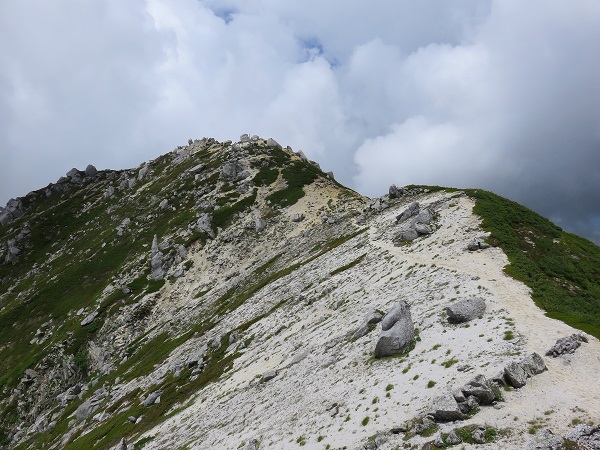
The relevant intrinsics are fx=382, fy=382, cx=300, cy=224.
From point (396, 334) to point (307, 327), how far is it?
16.8 metres

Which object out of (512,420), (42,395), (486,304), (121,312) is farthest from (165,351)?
(512,420)

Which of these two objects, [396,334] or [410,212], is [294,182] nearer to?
[410,212]

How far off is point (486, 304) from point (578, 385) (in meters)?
10.6

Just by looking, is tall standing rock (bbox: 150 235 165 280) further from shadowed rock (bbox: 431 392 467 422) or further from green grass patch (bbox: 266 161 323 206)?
shadowed rock (bbox: 431 392 467 422)

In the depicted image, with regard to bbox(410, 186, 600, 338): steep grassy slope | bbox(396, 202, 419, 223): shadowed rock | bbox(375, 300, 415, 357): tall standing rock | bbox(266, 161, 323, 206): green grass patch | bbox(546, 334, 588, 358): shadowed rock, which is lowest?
bbox(546, 334, 588, 358): shadowed rock

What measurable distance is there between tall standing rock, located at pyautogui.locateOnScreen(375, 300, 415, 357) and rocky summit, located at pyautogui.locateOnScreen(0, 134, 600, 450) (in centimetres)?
13

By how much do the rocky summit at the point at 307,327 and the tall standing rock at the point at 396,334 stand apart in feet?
0.43

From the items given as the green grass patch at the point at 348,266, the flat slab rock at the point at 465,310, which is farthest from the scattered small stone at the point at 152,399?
the flat slab rock at the point at 465,310

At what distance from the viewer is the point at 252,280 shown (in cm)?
8088

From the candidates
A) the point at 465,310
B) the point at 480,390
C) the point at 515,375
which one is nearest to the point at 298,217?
the point at 465,310

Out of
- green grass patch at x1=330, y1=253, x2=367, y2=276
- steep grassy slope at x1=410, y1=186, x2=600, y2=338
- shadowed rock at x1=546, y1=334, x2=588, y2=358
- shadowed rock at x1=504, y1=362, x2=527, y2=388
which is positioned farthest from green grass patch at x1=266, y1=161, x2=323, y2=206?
shadowed rock at x1=504, y1=362, x2=527, y2=388

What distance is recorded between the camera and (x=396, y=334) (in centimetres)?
2819

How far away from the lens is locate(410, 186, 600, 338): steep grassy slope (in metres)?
29.6

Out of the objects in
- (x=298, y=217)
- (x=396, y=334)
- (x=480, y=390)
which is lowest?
(x=480, y=390)
